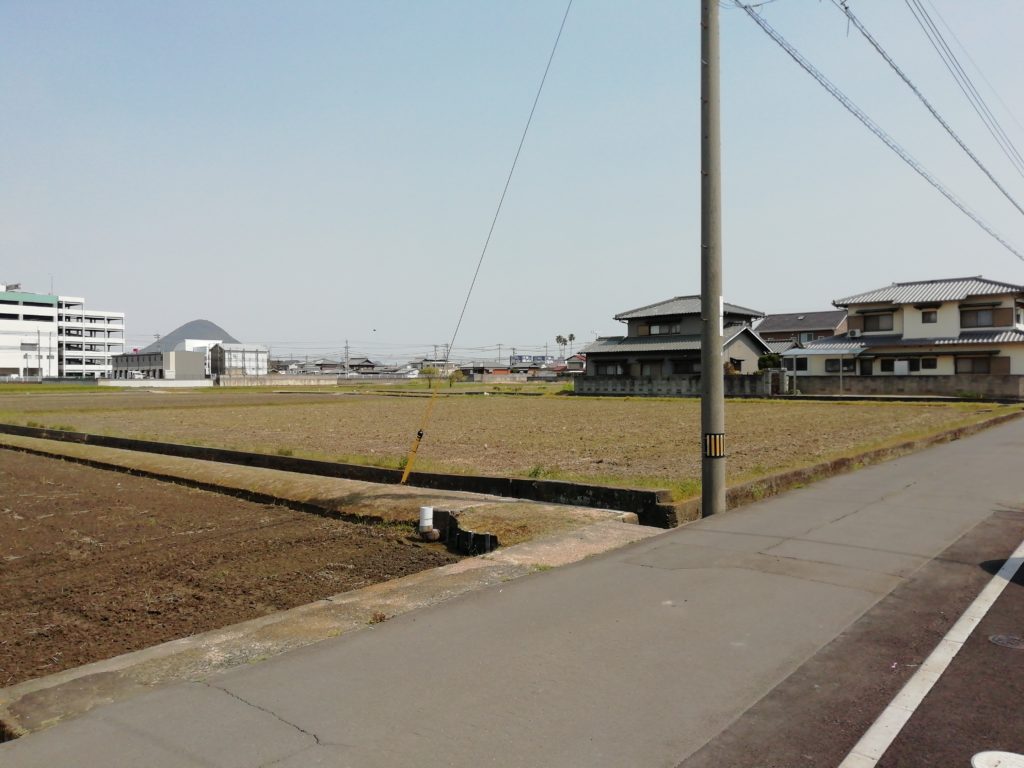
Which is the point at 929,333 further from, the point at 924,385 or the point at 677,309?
the point at 677,309

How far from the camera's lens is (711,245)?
8633 mm

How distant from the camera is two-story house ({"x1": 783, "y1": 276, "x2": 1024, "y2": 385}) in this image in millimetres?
41062

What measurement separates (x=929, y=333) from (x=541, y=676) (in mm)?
47249

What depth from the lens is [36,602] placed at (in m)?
6.00

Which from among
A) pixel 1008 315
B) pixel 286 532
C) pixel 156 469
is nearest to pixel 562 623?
pixel 286 532

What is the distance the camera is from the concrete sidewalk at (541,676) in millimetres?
3164

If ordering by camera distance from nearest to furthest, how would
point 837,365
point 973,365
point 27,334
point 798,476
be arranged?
point 798,476 < point 973,365 < point 837,365 < point 27,334

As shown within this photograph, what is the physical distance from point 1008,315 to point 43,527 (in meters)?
47.4

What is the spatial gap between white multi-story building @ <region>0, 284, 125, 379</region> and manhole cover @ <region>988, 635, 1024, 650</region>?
117 meters

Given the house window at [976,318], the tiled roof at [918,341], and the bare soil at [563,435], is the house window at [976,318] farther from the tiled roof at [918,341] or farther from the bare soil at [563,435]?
the bare soil at [563,435]

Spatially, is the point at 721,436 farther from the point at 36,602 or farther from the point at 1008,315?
the point at 1008,315

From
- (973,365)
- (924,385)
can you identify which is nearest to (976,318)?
(973,365)

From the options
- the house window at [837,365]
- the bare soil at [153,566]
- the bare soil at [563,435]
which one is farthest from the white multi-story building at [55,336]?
the bare soil at [153,566]

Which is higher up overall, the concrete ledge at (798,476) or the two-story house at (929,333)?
the two-story house at (929,333)
